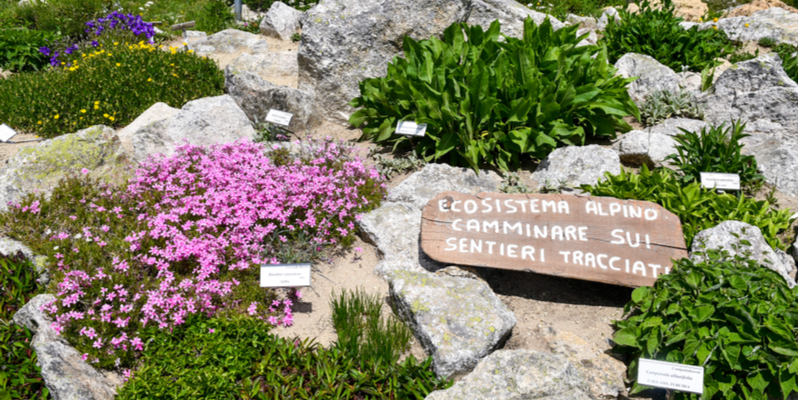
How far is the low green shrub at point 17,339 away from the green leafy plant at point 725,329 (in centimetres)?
370

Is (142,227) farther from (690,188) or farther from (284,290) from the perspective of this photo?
(690,188)

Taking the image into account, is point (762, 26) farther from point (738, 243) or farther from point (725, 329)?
point (725, 329)

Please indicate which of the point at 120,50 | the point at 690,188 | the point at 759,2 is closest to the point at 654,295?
the point at 690,188

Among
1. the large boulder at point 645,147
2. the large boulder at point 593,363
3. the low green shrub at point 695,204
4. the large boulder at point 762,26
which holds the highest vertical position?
the large boulder at point 762,26

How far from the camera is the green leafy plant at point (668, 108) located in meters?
6.57

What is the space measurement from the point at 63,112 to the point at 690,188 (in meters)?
6.95

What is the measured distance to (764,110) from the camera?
6254mm

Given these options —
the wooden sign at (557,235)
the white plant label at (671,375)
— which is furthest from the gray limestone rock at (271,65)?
the white plant label at (671,375)

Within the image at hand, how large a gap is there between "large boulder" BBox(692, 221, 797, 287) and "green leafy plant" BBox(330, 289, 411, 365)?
7.30ft

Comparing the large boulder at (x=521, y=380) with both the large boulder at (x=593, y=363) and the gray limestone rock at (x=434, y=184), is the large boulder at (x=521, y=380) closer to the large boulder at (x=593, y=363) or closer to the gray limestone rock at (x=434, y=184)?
the large boulder at (x=593, y=363)

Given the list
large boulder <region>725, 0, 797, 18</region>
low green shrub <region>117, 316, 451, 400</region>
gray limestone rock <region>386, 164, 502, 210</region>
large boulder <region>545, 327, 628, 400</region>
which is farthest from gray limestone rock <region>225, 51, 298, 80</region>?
large boulder <region>725, 0, 797, 18</region>

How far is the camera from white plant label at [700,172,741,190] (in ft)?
16.2

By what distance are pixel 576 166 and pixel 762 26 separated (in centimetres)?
666

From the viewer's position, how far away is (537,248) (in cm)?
427
